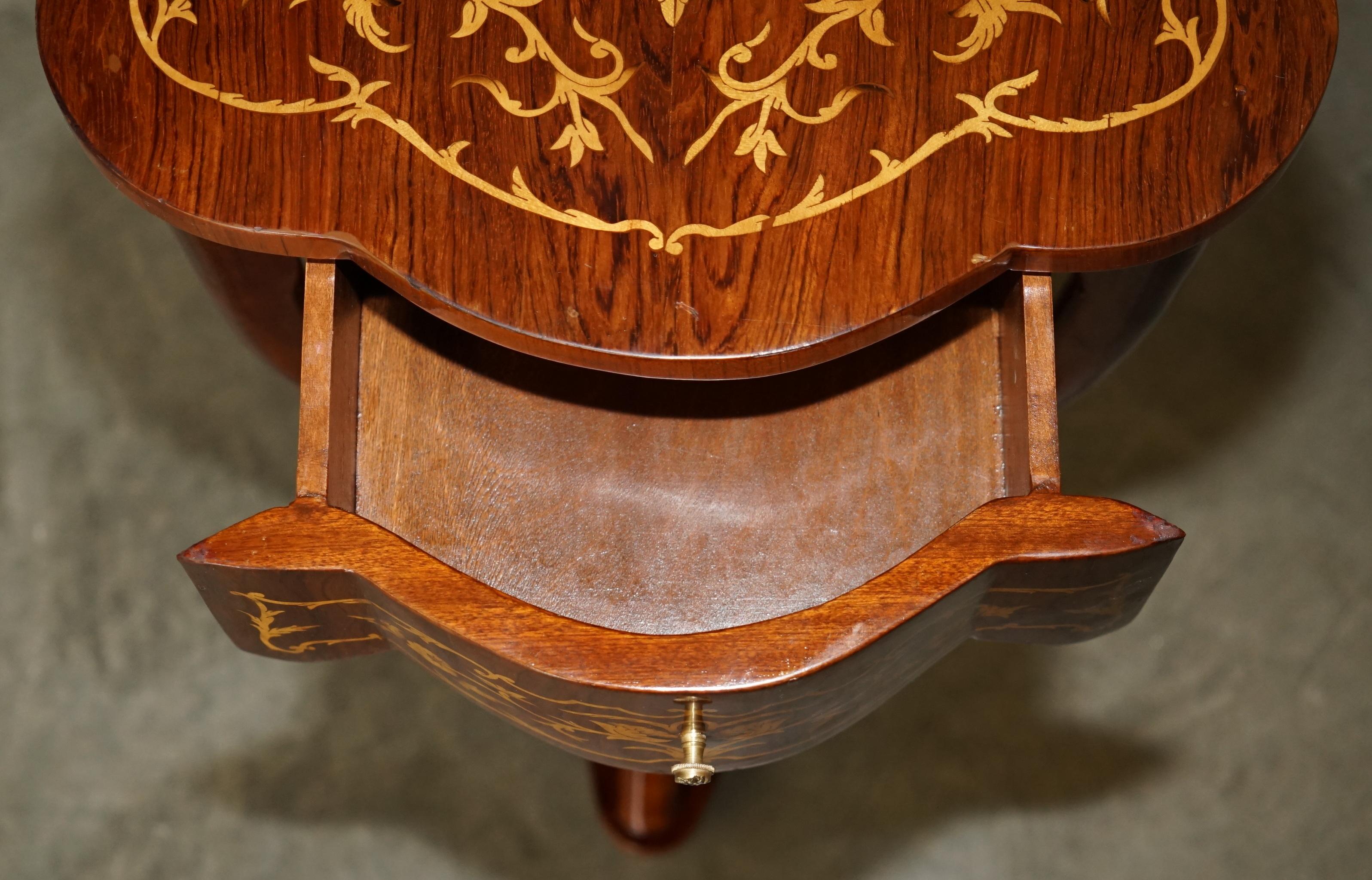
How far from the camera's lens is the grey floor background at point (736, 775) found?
1.32 m

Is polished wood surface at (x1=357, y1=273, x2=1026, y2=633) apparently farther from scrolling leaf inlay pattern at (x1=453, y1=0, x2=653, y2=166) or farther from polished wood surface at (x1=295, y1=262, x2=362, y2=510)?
scrolling leaf inlay pattern at (x1=453, y1=0, x2=653, y2=166)

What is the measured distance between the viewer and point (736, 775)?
4.43 feet

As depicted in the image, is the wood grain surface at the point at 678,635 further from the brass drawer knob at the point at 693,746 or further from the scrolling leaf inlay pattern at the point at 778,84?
the scrolling leaf inlay pattern at the point at 778,84

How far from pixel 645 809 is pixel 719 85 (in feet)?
2.21

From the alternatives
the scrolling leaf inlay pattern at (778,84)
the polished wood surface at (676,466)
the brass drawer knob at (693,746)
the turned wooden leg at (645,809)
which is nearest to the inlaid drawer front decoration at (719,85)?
the scrolling leaf inlay pattern at (778,84)

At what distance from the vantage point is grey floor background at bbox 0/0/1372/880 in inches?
52.0

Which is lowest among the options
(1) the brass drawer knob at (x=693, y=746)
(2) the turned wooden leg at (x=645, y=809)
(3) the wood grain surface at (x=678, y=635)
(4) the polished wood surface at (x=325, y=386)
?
(2) the turned wooden leg at (x=645, y=809)

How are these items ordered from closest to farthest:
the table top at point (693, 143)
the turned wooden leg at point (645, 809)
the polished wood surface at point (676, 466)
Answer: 1. the table top at point (693, 143)
2. the polished wood surface at point (676, 466)
3. the turned wooden leg at point (645, 809)

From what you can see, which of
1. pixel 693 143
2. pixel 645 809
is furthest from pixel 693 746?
pixel 645 809

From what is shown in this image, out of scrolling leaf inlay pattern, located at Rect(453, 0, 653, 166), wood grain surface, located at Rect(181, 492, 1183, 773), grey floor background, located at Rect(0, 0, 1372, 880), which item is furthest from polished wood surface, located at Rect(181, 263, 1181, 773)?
grey floor background, located at Rect(0, 0, 1372, 880)

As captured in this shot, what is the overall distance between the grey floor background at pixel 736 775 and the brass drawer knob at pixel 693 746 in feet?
2.12

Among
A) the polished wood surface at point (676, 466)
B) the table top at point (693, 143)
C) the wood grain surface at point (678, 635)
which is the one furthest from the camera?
the polished wood surface at point (676, 466)

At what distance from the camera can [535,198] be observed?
0.79 metres

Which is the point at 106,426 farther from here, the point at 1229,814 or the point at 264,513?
the point at 1229,814
